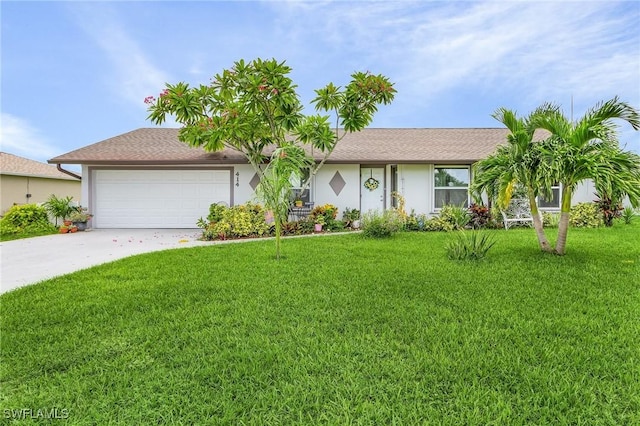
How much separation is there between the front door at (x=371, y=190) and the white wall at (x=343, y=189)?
297 mm

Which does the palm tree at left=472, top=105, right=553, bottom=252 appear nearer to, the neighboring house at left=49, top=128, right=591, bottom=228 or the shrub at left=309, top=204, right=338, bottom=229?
the shrub at left=309, top=204, right=338, bottom=229

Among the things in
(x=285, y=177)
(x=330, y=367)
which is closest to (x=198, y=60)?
(x=285, y=177)

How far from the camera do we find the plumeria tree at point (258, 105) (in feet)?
28.7

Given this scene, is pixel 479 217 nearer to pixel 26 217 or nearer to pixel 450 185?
pixel 450 185

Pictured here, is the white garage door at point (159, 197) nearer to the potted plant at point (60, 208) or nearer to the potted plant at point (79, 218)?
the potted plant at point (79, 218)

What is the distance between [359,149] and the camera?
1258cm

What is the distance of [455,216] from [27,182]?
2181 centimetres

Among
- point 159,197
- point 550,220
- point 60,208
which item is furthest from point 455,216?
point 60,208

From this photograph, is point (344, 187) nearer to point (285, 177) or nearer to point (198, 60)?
point (285, 177)

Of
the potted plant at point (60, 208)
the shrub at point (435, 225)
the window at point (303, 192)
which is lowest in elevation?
the shrub at point (435, 225)

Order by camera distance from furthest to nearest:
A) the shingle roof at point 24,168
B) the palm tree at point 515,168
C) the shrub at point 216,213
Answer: the shingle roof at point 24,168 → the shrub at point 216,213 → the palm tree at point 515,168

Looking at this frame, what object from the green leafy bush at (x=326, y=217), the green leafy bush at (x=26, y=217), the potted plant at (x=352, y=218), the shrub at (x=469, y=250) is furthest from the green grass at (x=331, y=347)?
the green leafy bush at (x=26, y=217)

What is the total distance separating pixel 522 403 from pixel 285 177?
489 centimetres

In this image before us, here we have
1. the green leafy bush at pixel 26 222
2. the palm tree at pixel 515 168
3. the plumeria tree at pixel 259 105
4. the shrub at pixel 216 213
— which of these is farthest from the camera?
the green leafy bush at pixel 26 222
